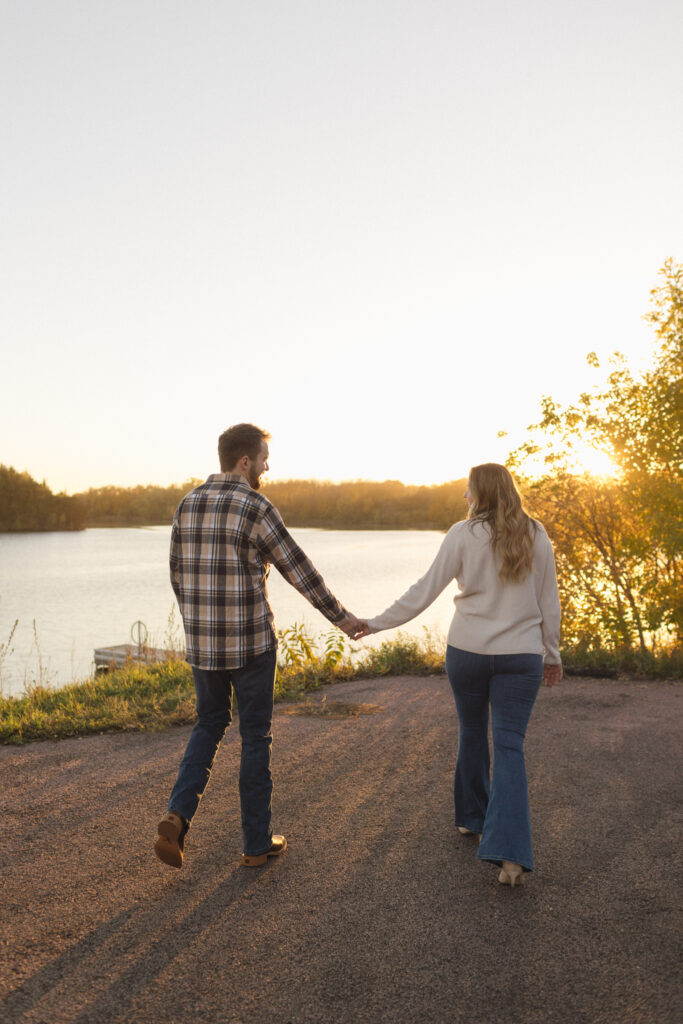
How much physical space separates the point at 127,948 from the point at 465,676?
1787 millimetres

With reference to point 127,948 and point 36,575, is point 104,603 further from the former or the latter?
point 127,948

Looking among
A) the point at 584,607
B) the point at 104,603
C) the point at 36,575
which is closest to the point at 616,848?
the point at 584,607

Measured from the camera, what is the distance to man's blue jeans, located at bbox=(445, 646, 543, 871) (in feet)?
11.1

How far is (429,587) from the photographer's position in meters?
3.69

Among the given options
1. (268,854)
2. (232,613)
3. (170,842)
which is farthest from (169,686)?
(232,613)

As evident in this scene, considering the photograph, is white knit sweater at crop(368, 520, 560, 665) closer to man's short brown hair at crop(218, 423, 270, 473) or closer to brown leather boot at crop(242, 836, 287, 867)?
man's short brown hair at crop(218, 423, 270, 473)

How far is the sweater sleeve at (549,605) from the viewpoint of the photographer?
3574 millimetres

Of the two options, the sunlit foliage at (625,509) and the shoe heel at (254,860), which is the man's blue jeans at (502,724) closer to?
the shoe heel at (254,860)

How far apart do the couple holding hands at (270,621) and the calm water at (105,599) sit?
5.33 m

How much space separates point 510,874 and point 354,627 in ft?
4.42

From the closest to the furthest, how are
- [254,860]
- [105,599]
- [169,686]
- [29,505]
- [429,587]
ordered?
[254,860] → [429,587] → [169,686] → [105,599] → [29,505]

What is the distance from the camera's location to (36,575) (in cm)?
4834

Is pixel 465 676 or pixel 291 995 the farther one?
pixel 465 676

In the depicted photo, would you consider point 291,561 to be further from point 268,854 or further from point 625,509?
point 625,509
